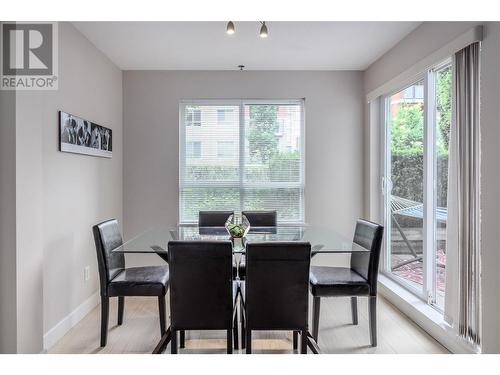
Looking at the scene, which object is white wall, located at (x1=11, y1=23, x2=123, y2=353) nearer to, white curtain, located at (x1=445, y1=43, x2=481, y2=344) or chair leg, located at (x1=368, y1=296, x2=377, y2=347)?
chair leg, located at (x1=368, y1=296, x2=377, y2=347)

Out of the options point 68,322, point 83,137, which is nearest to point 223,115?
point 83,137

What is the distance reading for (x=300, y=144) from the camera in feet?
13.6

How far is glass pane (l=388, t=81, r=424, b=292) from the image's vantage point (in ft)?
10.3

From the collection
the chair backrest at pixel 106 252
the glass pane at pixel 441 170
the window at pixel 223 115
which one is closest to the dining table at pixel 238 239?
the chair backrest at pixel 106 252

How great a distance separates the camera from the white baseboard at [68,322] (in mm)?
2520

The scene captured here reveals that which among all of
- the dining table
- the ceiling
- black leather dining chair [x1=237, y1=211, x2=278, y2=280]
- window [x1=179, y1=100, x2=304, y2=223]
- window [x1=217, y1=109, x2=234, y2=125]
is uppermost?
the ceiling

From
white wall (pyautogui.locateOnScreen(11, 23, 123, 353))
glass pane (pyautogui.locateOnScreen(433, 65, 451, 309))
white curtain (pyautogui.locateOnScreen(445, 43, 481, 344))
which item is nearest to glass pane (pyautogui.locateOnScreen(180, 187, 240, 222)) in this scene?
white wall (pyautogui.locateOnScreen(11, 23, 123, 353))

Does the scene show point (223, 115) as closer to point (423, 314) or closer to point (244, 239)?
point (244, 239)

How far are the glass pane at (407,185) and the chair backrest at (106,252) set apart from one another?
265 cm

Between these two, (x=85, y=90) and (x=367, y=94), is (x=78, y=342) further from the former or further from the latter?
(x=367, y=94)

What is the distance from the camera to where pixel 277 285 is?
2.04 m

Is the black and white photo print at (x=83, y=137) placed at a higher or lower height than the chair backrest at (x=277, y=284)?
higher

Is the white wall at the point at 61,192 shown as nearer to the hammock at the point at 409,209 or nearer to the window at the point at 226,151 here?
the window at the point at 226,151

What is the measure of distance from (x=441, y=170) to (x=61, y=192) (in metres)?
3.09
